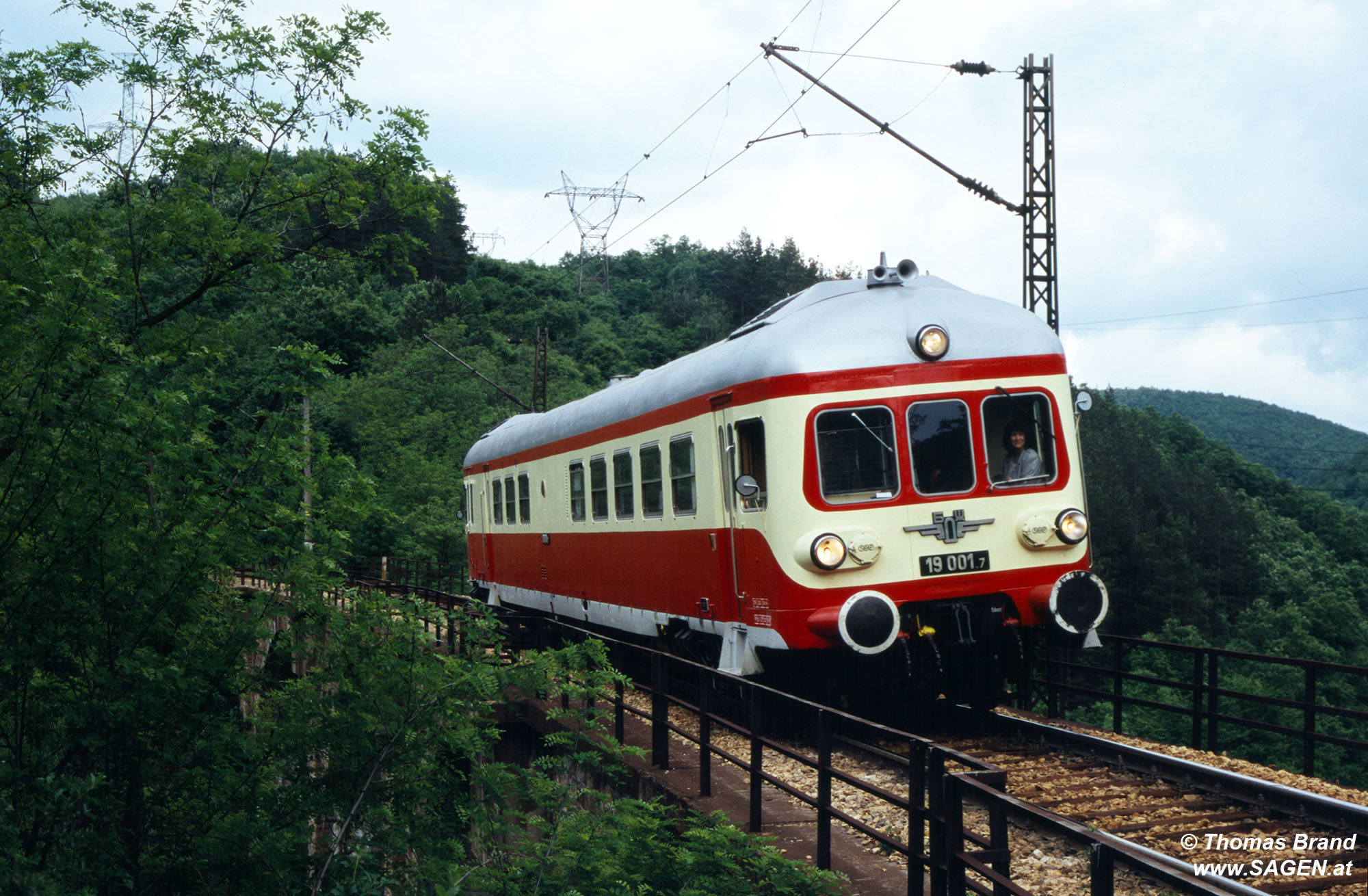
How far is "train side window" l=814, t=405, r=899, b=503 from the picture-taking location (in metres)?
9.59

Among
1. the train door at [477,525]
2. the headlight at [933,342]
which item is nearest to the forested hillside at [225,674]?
the headlight at [933,342]

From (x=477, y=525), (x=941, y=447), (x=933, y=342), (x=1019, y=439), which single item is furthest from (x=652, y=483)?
(x=477, y=525)

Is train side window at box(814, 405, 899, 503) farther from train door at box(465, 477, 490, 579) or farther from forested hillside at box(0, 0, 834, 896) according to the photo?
train door at box(465, 477, 490, 579)

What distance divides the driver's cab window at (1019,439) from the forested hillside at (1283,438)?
82.9 metres

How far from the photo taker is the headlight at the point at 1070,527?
9.82 m

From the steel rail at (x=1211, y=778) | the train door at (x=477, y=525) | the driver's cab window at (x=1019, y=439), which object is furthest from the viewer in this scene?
the train door at (x=477, y=525)

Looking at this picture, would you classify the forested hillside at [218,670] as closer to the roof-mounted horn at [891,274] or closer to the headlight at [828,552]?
the headlight at [828,552]

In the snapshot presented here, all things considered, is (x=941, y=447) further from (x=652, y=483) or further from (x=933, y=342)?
(x=652, y=483)

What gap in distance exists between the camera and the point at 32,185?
39.5 feet

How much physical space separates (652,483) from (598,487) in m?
2.09

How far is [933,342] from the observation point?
32.1 feet

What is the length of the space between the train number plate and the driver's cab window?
2.11ft

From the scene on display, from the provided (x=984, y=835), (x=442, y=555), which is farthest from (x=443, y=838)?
(x=442, y=555)

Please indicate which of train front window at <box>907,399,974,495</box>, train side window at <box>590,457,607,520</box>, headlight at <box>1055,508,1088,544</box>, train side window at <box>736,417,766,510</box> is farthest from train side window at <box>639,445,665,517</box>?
headlight at <box>1055,508,1088,544</box>
